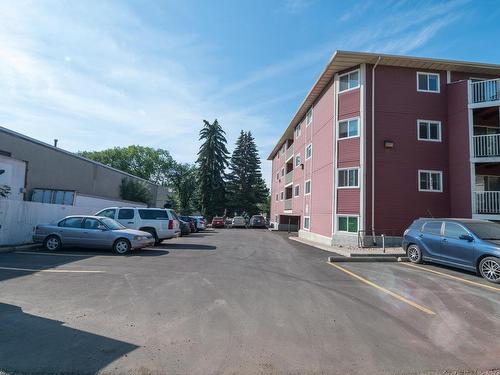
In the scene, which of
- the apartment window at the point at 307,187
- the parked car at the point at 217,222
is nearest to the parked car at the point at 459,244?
the apartment window at the point at 307,187

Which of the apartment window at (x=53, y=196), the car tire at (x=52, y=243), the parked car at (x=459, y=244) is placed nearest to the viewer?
the parked car at (x=459, y=244)

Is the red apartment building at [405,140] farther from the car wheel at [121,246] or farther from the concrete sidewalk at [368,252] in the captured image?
the car wheel at [121,246]

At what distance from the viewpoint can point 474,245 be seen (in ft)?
33.0

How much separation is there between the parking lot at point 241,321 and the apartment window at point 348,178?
34.9ft

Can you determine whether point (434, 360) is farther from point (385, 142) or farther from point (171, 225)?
point (385, 142)

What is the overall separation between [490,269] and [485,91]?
45.3 feet

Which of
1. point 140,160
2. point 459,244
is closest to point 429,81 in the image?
point 459,244

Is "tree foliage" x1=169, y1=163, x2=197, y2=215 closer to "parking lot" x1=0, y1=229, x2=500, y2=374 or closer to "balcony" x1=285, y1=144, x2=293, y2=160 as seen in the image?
"balcony" x1=285, y1=144, x2=293, y2=160

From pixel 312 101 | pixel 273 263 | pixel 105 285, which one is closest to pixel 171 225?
pixel 273 263

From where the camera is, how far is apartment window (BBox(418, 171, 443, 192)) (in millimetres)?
20156

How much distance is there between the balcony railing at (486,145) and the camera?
18.5m

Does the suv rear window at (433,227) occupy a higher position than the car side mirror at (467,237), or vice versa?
the suv rear window at (433,227)

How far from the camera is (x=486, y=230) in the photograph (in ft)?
34.6

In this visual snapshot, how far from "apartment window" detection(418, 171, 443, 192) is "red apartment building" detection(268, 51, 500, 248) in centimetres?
5
